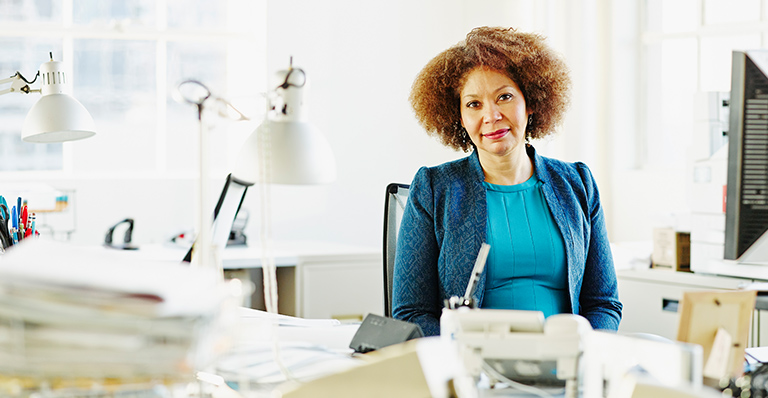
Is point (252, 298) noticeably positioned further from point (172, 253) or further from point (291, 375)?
point (291, 375)

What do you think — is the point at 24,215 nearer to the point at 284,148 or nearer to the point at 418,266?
the point at 418,266

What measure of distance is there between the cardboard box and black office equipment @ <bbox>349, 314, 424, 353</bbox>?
1.97 m

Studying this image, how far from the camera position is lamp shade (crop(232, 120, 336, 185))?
40.9 inches

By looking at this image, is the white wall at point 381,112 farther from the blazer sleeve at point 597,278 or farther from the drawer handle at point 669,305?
the blazer sleeve at point 597,278

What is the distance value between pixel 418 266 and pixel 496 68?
1.75 ft

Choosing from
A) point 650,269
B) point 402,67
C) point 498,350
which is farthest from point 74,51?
point 498,350

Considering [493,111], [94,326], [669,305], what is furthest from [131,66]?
[94,326]

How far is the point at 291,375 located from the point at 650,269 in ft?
7.36

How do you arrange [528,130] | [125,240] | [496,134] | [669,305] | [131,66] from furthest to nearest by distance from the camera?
[131,66] → [125,240] → [669,305] → [528,130] → [496,134]

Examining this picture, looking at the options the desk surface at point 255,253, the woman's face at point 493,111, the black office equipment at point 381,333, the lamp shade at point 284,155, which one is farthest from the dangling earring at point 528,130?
the desk surface at point 255,253

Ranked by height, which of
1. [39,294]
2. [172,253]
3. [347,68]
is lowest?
[172,253]

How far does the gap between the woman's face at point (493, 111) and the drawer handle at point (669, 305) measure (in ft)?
4.43

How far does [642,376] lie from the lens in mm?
899

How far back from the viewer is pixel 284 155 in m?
1.04
